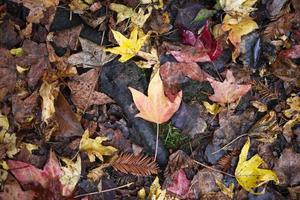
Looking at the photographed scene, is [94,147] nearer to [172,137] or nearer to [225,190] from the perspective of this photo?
[172,137]

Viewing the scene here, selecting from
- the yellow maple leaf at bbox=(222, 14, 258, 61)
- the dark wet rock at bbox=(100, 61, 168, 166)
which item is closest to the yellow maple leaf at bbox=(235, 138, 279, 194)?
the dark wet rock at bbox=(100, 61, 168, 166)

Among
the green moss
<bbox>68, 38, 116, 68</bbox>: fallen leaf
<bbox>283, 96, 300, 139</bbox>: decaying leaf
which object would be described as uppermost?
<bbox>68, 38, 116, 68</bbox>: fallen leaf

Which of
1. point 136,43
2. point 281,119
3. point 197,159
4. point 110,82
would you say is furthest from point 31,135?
point 281,119

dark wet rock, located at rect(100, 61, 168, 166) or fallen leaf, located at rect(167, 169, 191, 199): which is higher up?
dark wet rock, located at rect(100, 61, 168, 166)

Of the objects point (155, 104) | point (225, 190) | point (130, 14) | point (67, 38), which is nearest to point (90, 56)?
point (67, 38)

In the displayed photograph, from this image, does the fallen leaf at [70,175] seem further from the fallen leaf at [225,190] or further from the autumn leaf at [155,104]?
the fallen leaf at [225,190]

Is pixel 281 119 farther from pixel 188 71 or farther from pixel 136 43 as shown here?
pixel 136 43

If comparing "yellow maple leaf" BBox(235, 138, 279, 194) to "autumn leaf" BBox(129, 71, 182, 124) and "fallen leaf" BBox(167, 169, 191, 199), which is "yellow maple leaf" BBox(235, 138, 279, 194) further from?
"autumn leaf" BBox(129, 71, 182, 124)
